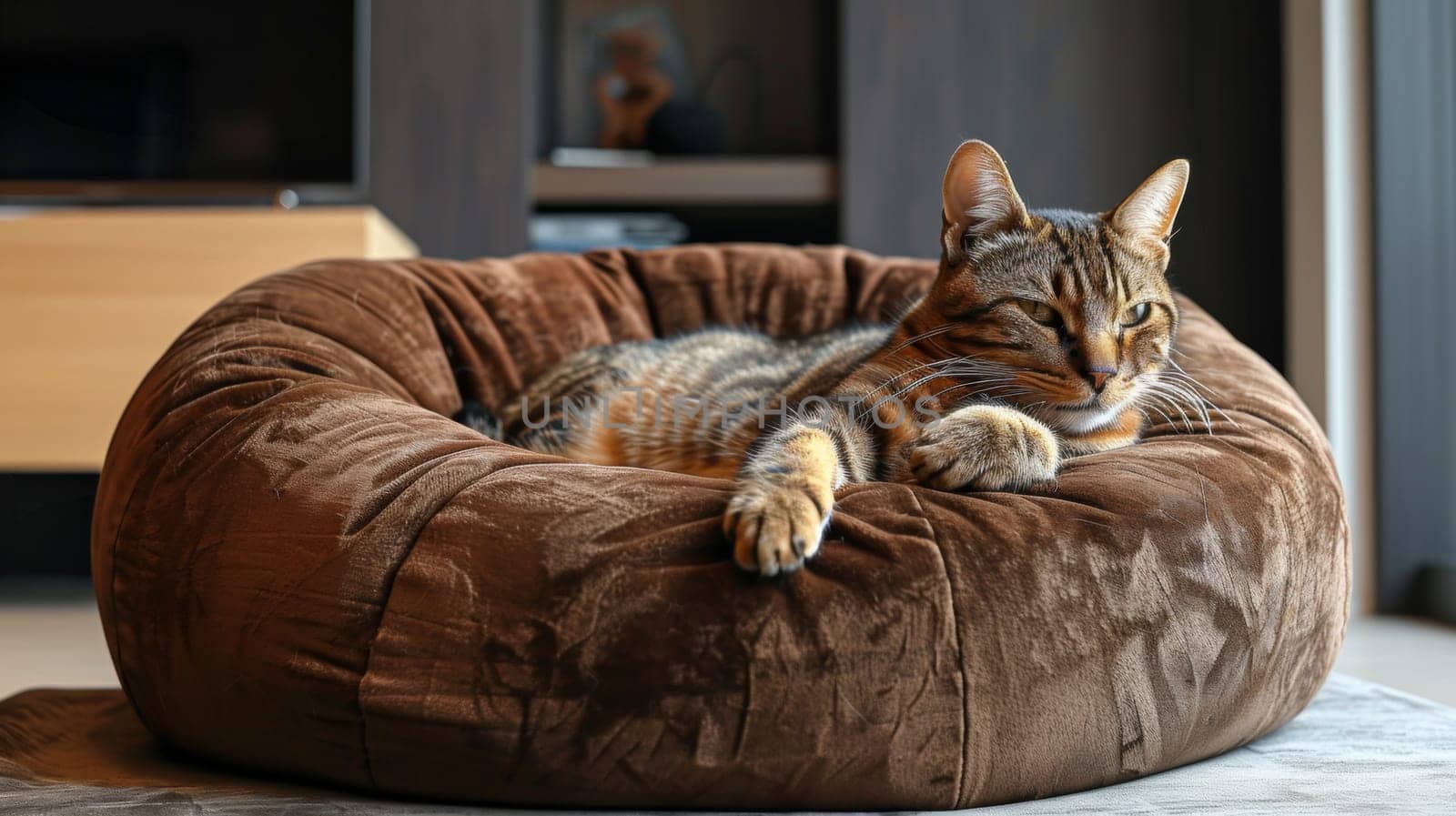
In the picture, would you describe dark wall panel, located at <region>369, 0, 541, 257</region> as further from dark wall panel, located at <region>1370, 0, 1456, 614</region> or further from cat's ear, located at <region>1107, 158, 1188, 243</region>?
dark wall panel, located at <region>1370, 0, 1456, 614</region>

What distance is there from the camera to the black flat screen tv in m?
3.00

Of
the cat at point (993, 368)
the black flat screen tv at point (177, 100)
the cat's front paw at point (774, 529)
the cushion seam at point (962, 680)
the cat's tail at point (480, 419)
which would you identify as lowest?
the cushion seam at point (962, 680)

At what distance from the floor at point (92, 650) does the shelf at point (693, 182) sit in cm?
149

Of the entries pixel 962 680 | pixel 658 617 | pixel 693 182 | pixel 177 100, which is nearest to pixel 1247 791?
pixel 962 680

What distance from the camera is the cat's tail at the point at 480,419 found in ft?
5.33

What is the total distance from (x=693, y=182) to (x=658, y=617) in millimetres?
2133

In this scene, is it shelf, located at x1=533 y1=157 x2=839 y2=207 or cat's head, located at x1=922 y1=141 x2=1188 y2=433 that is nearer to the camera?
cat's head, located at x1=922 y1=141 x2=1188 y2=433

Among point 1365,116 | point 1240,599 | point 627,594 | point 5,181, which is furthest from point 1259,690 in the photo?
point 5,181

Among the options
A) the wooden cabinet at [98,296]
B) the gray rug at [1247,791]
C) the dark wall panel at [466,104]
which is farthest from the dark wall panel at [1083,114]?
the gray rug at [1247,791]

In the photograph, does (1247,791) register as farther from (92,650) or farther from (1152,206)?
(92,650)

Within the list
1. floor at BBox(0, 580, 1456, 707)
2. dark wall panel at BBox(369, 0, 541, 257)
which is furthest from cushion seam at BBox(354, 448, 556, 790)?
dark wall panel at BBox(369, 0, 541, 257)

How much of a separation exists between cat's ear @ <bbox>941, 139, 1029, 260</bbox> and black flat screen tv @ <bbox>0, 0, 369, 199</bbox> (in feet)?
6.90

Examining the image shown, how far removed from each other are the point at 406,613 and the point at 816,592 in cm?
37

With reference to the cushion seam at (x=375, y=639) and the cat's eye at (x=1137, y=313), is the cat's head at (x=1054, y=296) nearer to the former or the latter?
the cat's eye at (x=1137, y=313)
